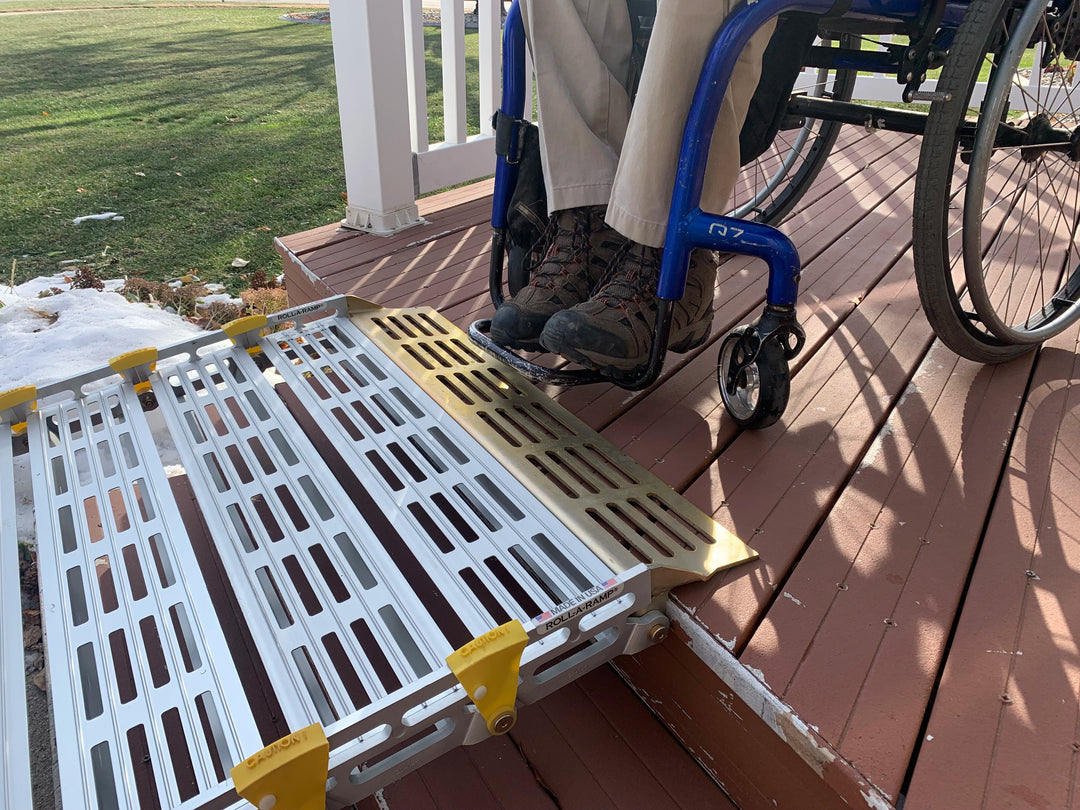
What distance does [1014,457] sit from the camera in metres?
1.11

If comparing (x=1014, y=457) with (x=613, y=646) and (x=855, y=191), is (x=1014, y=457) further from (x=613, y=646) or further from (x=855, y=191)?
(x=855, y=191)

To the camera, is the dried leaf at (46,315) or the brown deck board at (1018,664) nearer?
the brown deck board at (1018,664)

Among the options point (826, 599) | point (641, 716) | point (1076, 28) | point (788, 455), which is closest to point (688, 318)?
point (788, 455)

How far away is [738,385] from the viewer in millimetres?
1161

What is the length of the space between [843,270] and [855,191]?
0.65 metres

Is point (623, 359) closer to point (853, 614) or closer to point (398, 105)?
point (853, 614)

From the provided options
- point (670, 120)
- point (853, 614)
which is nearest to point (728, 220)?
point (670, 120)

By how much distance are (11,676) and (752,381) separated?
40.2 inches

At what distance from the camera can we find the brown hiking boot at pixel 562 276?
117cm

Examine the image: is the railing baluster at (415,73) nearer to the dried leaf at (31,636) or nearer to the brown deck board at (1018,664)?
the dried leaf at (31,636)

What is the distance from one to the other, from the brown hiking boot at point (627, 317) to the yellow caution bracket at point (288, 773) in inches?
23.7

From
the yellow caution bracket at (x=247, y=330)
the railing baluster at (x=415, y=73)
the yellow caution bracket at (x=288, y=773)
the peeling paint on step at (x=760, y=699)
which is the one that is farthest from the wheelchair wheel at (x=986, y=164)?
the railing baluster at (x=415, y=73)

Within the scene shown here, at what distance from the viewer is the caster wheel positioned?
3.51 ft

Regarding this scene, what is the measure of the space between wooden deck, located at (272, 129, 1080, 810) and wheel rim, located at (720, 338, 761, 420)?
41mm
